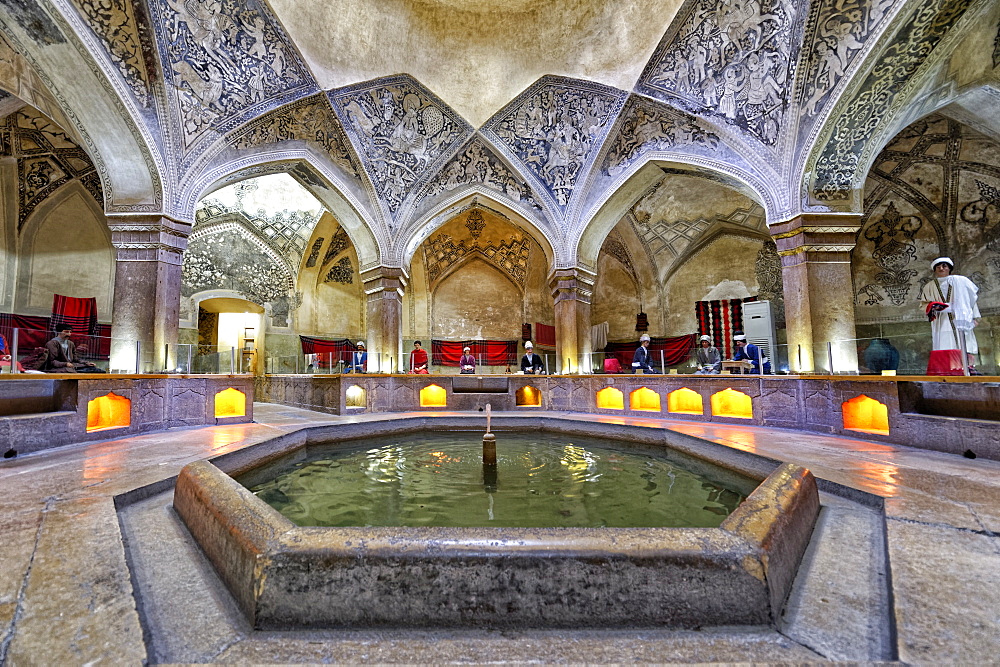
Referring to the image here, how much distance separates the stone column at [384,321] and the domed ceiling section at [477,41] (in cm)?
412

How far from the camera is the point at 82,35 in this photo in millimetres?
6203

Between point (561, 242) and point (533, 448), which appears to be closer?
point (533, 448)

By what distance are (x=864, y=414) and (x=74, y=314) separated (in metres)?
15.0

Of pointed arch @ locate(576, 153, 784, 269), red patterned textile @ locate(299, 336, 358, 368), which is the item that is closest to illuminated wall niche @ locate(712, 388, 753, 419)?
pointed arch @ locate(576, 153, 784, 269)

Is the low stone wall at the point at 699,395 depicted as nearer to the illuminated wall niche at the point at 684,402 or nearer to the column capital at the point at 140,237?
the illuminated wall niche at the point at 684,402

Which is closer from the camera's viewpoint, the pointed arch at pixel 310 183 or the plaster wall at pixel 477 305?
the pointed arch at pixel 310 183

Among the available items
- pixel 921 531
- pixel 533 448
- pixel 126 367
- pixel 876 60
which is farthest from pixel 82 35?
pixel 876 60

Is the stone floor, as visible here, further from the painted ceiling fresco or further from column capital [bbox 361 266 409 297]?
column capital [bbox 361 266 409 297]

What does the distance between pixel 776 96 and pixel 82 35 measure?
35.2 ft

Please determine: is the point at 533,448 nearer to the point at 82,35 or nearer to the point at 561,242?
the point at 561,242

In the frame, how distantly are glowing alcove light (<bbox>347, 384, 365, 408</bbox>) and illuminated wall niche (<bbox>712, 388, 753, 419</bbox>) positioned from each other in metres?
6.76

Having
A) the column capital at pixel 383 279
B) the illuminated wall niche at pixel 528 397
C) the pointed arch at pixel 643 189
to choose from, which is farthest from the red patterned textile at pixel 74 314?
the pointed arch at pixel 643 189

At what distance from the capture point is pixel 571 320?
10.8 metres

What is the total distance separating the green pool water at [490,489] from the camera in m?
2.79
